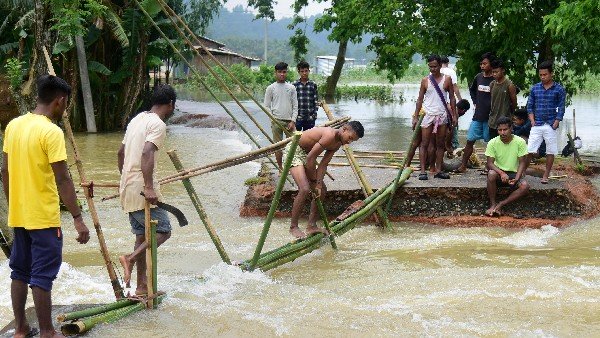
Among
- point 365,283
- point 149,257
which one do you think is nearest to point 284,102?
point 365,283

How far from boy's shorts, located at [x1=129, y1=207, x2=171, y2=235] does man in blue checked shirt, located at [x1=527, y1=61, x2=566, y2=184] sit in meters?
5.00

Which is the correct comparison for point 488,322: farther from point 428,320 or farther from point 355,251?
point 355,251

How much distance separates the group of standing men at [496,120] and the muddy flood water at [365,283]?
0.69 m

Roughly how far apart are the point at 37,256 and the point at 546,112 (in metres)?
6.44

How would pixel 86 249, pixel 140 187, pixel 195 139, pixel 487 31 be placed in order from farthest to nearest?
pixel 195 139 → pixel 487 31 → pixel 86 249 → pixel 140 187

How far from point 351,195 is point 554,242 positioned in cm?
232

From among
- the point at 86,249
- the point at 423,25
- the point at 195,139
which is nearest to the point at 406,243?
the point at 86,249

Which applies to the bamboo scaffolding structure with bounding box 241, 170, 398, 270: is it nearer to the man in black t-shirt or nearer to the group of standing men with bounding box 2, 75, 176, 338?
the group of standing men with bounding box 2, 75, 176, 338

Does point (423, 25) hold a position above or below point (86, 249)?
above

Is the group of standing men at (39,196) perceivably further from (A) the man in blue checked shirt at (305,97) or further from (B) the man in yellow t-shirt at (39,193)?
(A) the man in blue checked shirt at (305,97)

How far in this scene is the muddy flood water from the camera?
491cm

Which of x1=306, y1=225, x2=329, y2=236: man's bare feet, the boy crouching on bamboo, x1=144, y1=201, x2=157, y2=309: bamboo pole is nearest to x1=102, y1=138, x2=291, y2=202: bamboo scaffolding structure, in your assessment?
x1=144, y1=201, x2=157, y2=309: bamboo pole

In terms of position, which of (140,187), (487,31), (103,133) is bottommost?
(103,133)

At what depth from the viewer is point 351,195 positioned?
8.63 metres
